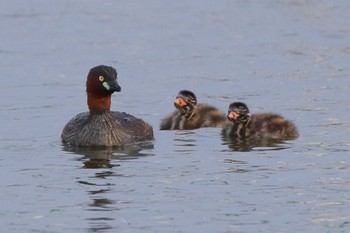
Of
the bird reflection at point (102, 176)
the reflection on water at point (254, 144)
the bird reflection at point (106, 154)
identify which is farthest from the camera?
the reflection on water at point (254, 144)

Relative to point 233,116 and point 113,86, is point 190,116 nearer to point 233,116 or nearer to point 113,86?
point 233,116

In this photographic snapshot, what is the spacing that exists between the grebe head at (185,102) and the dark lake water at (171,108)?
17.7 inches

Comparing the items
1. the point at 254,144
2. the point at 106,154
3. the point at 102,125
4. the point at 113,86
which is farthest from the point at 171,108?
the point at 106,154

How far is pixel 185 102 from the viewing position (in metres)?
17.6

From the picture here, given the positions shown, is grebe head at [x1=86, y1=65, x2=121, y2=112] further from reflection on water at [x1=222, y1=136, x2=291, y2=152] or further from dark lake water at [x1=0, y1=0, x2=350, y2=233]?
reflection on water at [x1=222, y1=136, x2=291, y2=152]

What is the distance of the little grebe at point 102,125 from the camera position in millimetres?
16234

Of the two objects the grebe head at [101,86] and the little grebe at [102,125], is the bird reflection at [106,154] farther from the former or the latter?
the grebe head at [101,86]

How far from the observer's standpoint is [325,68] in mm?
20781

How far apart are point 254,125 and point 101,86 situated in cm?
197

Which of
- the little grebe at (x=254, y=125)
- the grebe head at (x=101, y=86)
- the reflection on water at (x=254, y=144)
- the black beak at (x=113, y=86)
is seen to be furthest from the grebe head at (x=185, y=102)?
the black beak at (x=113, y=86)

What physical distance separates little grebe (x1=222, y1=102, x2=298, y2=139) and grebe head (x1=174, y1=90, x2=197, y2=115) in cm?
83

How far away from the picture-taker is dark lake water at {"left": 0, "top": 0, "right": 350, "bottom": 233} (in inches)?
477

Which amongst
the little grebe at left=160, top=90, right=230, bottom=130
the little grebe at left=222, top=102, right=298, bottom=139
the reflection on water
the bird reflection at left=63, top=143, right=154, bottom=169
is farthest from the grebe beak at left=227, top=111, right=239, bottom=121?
the bird reflection at left=63, top=143, right=154, bottom=169

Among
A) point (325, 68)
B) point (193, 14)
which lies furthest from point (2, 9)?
point (325, 68)
